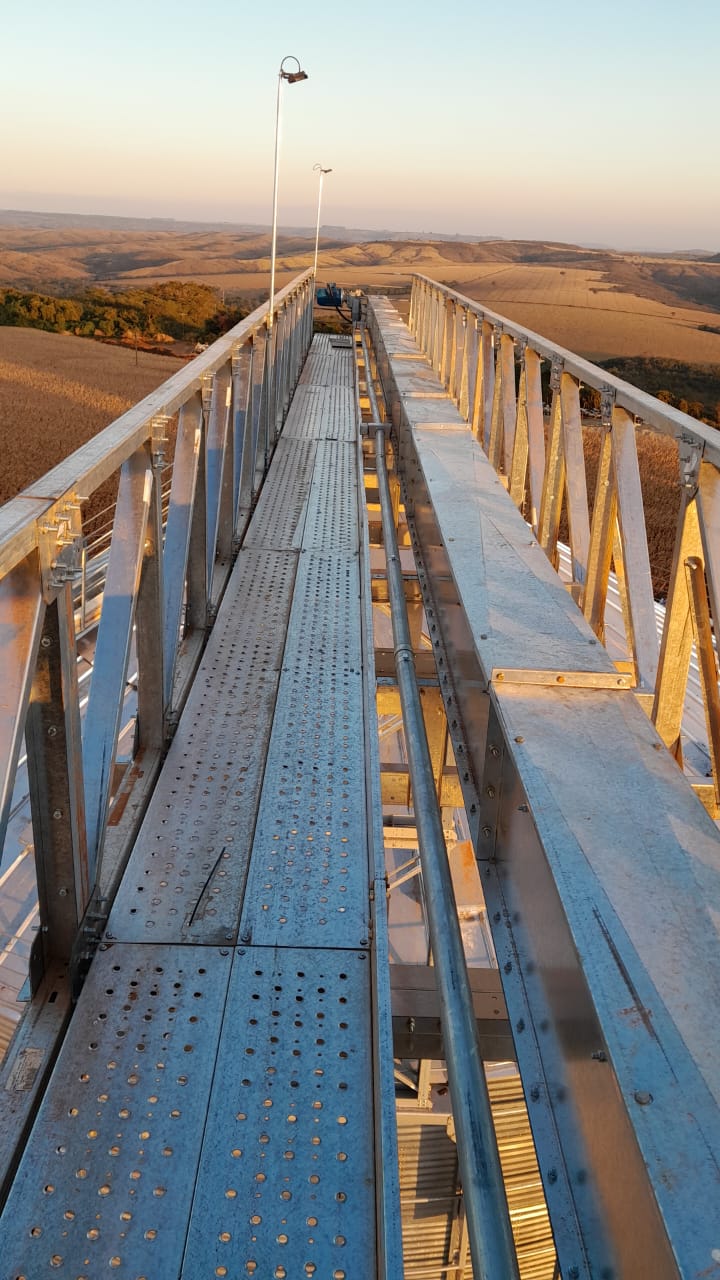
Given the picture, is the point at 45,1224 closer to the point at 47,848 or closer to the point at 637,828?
the point at 47,848

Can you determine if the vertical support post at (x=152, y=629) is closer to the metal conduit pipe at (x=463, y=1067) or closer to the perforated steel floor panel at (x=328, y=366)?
the metal conduit pipe at (x=463, y=1067)

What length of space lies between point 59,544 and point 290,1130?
1.20 meters

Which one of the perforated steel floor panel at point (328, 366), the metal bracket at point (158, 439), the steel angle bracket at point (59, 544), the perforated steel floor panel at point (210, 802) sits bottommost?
the perforated steel floor panel at point (210, 802)

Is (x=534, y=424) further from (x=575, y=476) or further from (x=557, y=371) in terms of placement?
(x=575, y=476)

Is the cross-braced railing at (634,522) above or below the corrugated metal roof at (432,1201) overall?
above

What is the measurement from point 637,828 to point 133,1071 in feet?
3.72

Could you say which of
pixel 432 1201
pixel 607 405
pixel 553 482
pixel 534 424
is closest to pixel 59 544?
pixel 607 405

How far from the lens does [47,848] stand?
2.18 m

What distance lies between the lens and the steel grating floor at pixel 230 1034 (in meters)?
1.76

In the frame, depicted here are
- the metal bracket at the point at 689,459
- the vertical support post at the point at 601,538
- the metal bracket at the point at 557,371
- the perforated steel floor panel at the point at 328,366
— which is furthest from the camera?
the perforated steel floor panel at the point at 328,366

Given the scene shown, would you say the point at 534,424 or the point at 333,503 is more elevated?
the point at 534,424

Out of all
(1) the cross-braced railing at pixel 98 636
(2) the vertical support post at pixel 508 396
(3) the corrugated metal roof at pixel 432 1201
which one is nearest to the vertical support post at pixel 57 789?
(1) the cross-braced railing at pixel 98 636

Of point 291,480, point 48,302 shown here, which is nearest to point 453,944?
point 291,480

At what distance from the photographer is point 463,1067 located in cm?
174
